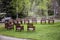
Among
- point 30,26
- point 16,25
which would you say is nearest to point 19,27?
point 16,25

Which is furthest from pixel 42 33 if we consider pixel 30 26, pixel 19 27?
pixel 19 27

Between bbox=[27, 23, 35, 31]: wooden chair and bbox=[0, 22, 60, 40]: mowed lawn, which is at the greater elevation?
bbox=[27, 23, 35, 31]: wooden chair

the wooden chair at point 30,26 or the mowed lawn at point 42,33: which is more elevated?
the wooden chair at point 30,26

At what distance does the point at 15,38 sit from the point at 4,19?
0.99 ft

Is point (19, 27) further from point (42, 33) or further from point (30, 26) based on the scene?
point (42, 33)

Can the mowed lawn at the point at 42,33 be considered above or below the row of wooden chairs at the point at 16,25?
below

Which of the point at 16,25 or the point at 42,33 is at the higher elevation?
the point at 16,25

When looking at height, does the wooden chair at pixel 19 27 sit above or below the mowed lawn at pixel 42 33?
above

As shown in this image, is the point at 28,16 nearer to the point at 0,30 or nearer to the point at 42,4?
the point at 42,4

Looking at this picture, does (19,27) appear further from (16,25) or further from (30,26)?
(30,26)

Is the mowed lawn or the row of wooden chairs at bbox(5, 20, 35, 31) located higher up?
the row of wooden chairs at bbox(5, 20, 35, 31)

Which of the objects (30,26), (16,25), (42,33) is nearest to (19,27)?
(16,25)

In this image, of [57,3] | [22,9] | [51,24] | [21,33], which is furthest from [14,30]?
[57,3]

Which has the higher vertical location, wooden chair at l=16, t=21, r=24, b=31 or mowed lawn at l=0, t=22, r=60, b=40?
wooden chair at l=16, t=21, r=24, b=31
